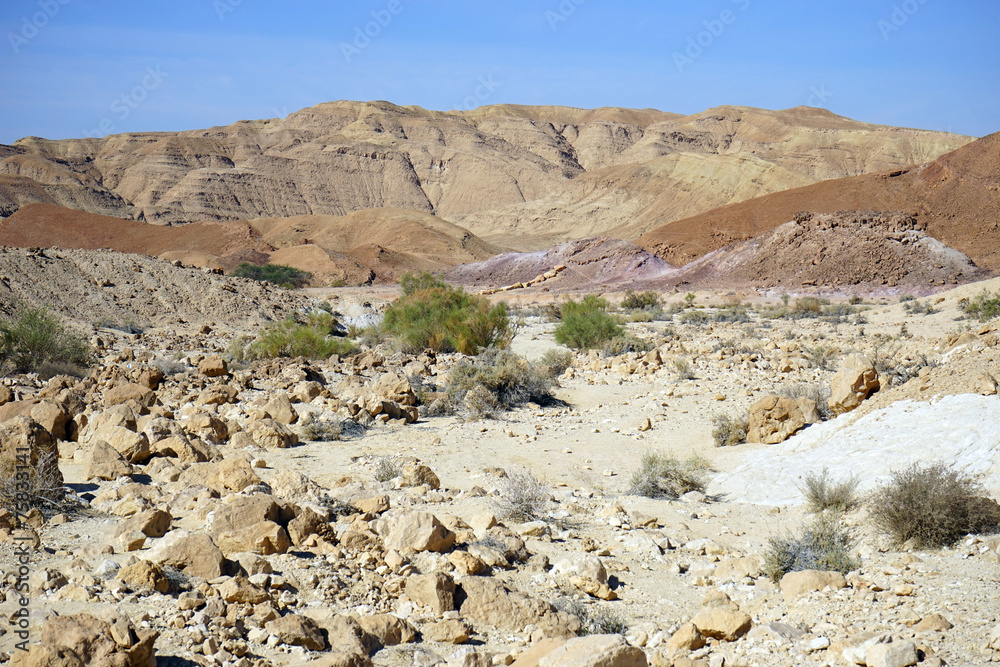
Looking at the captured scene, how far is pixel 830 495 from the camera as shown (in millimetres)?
6227

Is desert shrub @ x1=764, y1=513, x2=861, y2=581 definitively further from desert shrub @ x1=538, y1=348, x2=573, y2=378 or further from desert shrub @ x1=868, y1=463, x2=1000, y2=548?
desert shrub @ x1=538, y1=348, x2=573, y2=378

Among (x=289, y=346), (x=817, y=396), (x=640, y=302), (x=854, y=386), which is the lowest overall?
(x=817, y=396)

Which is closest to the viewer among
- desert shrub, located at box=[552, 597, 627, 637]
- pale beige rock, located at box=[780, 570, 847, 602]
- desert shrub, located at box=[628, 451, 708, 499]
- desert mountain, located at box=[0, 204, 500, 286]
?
desert shrub, located at box=[552, 597, 627, 637]

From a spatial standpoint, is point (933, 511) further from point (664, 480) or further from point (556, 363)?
point (556, 363)

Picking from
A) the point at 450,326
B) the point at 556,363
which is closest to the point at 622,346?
the point at 556,363

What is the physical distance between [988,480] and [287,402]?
7439 millimetres

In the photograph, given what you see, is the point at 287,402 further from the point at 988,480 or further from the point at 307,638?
the point at 988,480

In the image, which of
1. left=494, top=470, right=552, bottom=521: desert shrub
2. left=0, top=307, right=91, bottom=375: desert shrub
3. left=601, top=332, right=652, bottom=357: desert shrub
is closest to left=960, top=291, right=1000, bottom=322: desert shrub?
left=601, top=332, right=652, bottom=357: desert shrub

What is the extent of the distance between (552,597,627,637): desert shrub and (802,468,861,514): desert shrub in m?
2.52

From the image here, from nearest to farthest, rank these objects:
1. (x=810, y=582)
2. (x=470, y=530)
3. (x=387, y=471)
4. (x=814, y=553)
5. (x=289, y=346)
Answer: (x=810, y=582), (x=814, y=553), (x=470, y=530), (x=387, y=471), (x=289, y=346)

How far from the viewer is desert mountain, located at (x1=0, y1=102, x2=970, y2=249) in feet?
256

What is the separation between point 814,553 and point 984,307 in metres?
17.2

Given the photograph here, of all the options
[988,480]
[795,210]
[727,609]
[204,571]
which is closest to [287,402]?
[204,571]

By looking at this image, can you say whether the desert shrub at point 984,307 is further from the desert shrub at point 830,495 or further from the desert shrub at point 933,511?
the desert shrub at point 933,511
